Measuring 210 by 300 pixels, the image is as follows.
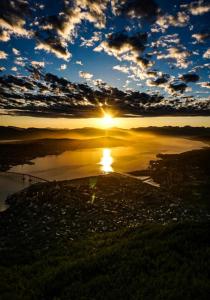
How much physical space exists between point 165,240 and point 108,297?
5689 millimetres

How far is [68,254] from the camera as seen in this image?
632 inches

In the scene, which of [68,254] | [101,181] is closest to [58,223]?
[68,254]

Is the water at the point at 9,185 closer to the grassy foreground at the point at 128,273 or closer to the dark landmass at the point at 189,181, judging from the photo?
the grassy foreground at the point at 128,273

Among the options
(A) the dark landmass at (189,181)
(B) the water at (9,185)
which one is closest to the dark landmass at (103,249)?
(A) the dark landmass at (189,181)

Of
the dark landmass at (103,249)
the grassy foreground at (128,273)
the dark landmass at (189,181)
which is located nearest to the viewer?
the grassy foreground at (128,273)

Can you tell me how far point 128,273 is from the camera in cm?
1105

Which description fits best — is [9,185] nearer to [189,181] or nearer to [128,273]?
→ [189,181]

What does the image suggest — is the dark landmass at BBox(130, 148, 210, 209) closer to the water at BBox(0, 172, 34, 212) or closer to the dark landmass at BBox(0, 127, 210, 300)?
the dark landmass at BBox(0, 127, 210, 300)

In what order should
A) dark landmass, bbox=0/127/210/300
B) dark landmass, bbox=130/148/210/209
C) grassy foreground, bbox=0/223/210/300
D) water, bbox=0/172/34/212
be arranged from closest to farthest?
grassy foreground, bbox=0/223/210/300, dark landmass, bbox=0/127/210/300, dark landmass, bbox=130/148/210/209, water, bbox=0/172/34/212

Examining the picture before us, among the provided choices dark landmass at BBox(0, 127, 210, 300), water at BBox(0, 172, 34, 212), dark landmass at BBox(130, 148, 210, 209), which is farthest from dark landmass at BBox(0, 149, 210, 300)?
water at BBox(0, 172, 34, 212)

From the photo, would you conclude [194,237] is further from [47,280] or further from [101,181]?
[101,181]

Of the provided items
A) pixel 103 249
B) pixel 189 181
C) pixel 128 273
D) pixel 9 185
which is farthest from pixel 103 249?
pixel 9 185

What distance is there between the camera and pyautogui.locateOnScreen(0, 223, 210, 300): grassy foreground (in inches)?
385

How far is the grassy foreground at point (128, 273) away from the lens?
32.1ft
